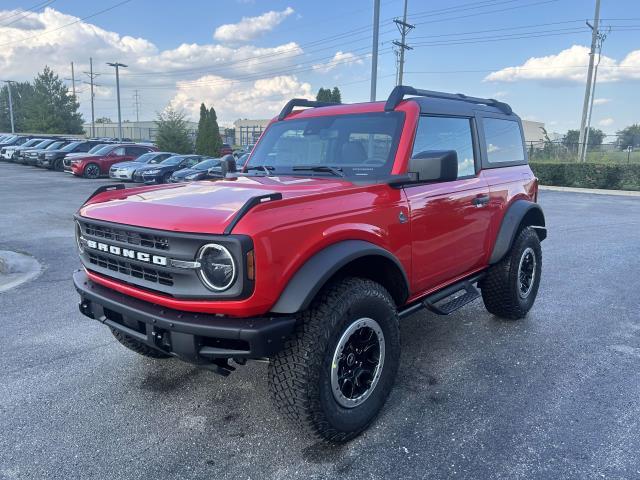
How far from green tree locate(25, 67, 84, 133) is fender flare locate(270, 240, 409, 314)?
64502mm

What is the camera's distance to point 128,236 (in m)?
2.77

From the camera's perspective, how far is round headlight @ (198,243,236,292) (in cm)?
238

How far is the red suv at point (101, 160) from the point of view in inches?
857

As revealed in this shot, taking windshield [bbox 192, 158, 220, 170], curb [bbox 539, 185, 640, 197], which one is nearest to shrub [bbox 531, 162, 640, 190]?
curb [bbox 539, 185, 640, 197]

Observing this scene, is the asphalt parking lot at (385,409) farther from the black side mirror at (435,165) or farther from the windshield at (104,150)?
the windshield at (104,150)

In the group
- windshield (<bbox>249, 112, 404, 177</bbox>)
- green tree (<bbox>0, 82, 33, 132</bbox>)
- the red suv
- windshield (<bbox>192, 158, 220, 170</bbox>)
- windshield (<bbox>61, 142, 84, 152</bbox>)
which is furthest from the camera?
green tree (<bbox>0, 82, 33, 132</bbox>)

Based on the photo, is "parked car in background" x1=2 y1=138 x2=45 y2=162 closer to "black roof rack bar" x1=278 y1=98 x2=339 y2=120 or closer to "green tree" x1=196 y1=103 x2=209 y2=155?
"green tree" x1=196 y1=103 x2=209 y2=155

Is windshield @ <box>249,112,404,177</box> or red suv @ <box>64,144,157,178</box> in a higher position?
windshield @ <box>249,112,404,177</box>

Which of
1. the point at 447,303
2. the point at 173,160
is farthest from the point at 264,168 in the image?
the point at 173,160

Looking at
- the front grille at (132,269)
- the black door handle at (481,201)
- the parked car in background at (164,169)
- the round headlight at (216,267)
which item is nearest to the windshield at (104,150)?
the parked car in background at (164,169)

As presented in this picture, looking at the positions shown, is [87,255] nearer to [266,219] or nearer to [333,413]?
[266,219]

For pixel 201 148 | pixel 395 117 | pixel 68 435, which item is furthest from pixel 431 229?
pixel 201 148

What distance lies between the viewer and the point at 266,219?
2.42 meters

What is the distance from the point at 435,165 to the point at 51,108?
65353mm
